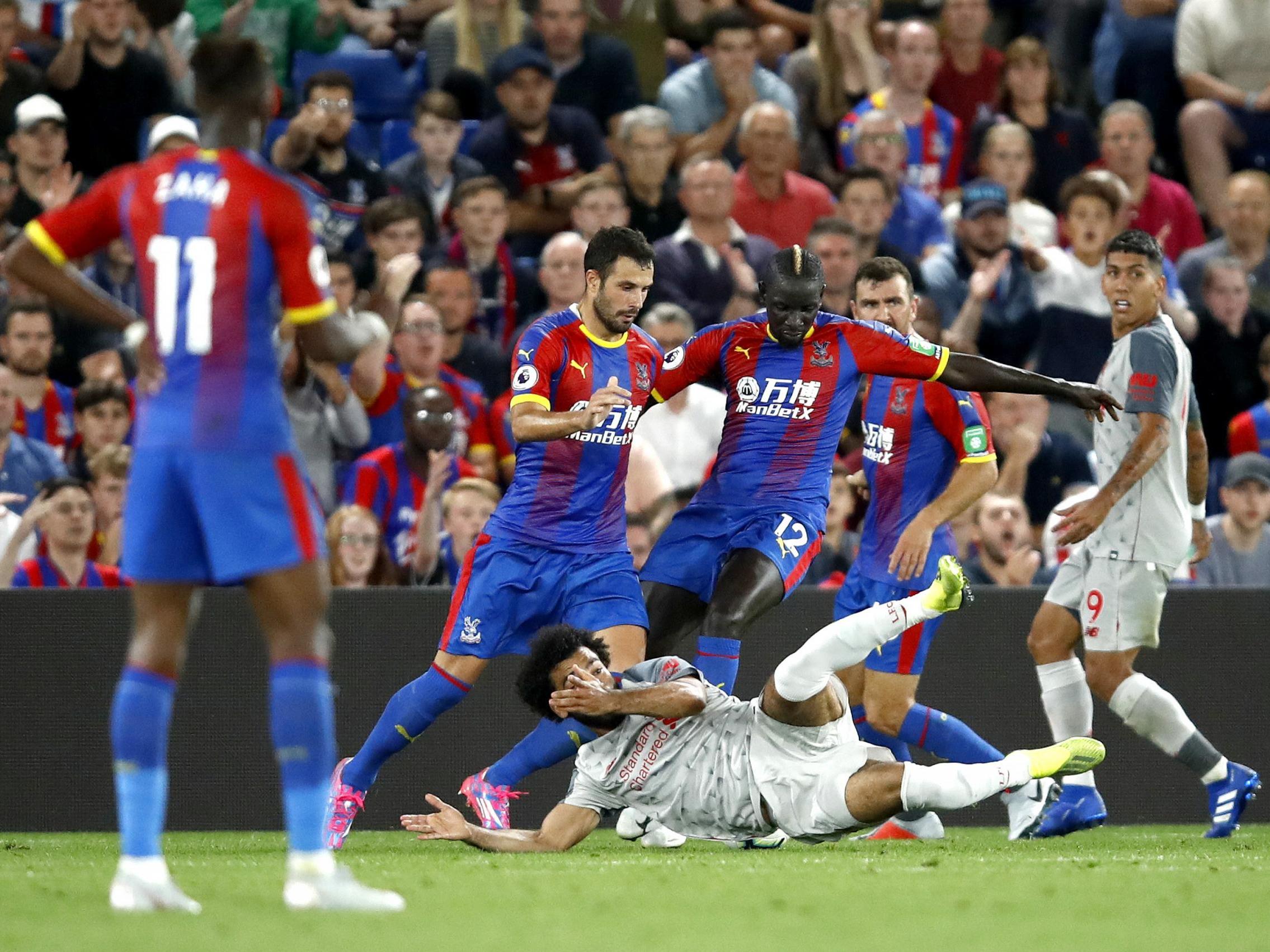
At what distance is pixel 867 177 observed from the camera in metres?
11.8

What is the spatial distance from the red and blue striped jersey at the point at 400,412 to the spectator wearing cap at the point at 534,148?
190 cm

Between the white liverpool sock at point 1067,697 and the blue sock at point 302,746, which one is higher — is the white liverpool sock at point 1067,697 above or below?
below

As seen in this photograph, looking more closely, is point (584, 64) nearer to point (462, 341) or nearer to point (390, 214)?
point (390, 214)

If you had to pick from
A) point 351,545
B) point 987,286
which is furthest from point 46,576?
point 987,286

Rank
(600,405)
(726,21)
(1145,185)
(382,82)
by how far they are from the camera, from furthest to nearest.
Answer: (382,82) → (726,21) → (1145,185) → (600,405)

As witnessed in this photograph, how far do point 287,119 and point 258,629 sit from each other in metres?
4.90

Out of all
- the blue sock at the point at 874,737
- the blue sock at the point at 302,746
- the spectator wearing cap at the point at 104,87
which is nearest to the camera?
the blue sock at the point at 302,746

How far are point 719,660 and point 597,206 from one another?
4863 millimetres

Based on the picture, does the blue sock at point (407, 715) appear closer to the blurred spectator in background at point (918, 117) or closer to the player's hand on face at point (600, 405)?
the player's hand on face at point (600, 405)

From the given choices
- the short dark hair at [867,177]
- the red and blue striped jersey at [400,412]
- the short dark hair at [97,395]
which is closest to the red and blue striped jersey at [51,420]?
the short dark hair at [97,395]

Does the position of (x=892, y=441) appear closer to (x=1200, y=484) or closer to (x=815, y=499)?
(x=815, y=499)

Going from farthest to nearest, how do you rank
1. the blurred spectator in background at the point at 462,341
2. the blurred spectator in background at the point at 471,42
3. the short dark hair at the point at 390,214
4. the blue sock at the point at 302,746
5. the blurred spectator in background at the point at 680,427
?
the blurred spectator in background at the point at 471,42 < the short dark hair at the point at 390,214 < the blurred spectator in background at the point at 462,341 < the blurred spectator in background at the point at 680,427 < the blue sock at the point at 302,746

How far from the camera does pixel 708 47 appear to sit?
45.3 feet

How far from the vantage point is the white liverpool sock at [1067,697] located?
27.0ft
